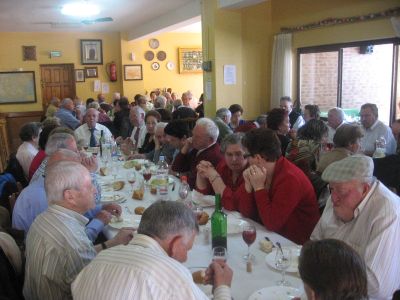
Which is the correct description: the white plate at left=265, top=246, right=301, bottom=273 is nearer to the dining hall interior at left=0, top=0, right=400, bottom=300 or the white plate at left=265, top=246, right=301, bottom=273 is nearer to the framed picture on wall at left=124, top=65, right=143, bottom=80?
the dining hall interior at left=0, top=0, right=400, bottom=300

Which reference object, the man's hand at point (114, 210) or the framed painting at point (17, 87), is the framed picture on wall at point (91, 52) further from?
the man's hand at point (114, 210)

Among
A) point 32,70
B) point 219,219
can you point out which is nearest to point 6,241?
point 219,219

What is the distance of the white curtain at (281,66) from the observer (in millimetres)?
7977

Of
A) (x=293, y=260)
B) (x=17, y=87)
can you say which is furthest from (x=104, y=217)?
(x=17, y=87)

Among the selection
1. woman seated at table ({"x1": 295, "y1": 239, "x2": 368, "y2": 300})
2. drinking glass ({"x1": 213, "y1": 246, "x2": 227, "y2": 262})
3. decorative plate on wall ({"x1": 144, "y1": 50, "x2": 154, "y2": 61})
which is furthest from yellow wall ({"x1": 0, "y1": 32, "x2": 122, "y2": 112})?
woman seated at table ({"x1": 295, "y1": 239, "x2": 368, "y2": 300})

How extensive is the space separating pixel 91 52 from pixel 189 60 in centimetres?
312

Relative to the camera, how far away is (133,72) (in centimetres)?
1316

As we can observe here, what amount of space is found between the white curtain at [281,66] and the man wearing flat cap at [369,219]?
6.16m

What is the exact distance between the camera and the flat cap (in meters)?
1.93

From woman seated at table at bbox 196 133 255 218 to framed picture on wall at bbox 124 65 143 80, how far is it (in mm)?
10178

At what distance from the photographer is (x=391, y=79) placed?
21.4 ft

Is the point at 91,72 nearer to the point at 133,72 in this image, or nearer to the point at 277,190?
the point at 133,72

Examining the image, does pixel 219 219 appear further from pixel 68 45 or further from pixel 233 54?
pixel 68 45

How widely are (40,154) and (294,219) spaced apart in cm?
274
